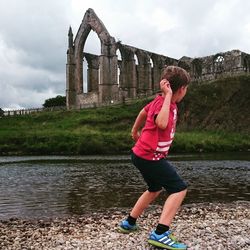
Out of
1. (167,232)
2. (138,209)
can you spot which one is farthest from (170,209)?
(138,209)

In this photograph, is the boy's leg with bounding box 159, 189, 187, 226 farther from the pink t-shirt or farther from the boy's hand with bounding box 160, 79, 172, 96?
the boy's hand with bounding box 160, 79, 172, 96

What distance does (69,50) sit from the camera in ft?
247

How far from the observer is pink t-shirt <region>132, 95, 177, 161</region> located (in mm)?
6840

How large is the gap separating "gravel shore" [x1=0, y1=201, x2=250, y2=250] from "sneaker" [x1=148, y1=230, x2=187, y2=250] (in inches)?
5.1

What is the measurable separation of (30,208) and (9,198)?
2336 mm

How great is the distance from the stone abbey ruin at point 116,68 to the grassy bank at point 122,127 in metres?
6.07

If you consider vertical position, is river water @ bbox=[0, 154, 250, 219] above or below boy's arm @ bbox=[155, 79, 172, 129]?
below

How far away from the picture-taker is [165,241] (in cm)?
663

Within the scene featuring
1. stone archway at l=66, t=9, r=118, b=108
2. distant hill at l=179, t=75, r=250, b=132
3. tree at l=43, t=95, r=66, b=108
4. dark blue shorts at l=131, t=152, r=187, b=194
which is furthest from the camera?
tree at l=43, t=95, r=66, b=108

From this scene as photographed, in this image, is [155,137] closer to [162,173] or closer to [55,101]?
[162,173]

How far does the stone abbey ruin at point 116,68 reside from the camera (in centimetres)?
6888

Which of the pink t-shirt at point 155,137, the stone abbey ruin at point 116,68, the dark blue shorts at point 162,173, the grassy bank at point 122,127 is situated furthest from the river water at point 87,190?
the stone abbey ruin at point 116,68

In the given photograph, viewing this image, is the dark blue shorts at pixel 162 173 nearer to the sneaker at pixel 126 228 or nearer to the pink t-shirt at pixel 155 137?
the pink t-shirt at pixel 155 137

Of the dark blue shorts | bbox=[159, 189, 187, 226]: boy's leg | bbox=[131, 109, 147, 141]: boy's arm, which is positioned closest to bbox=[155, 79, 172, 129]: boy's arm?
bbox=[131, 109, 147, 141]: boy's arm
